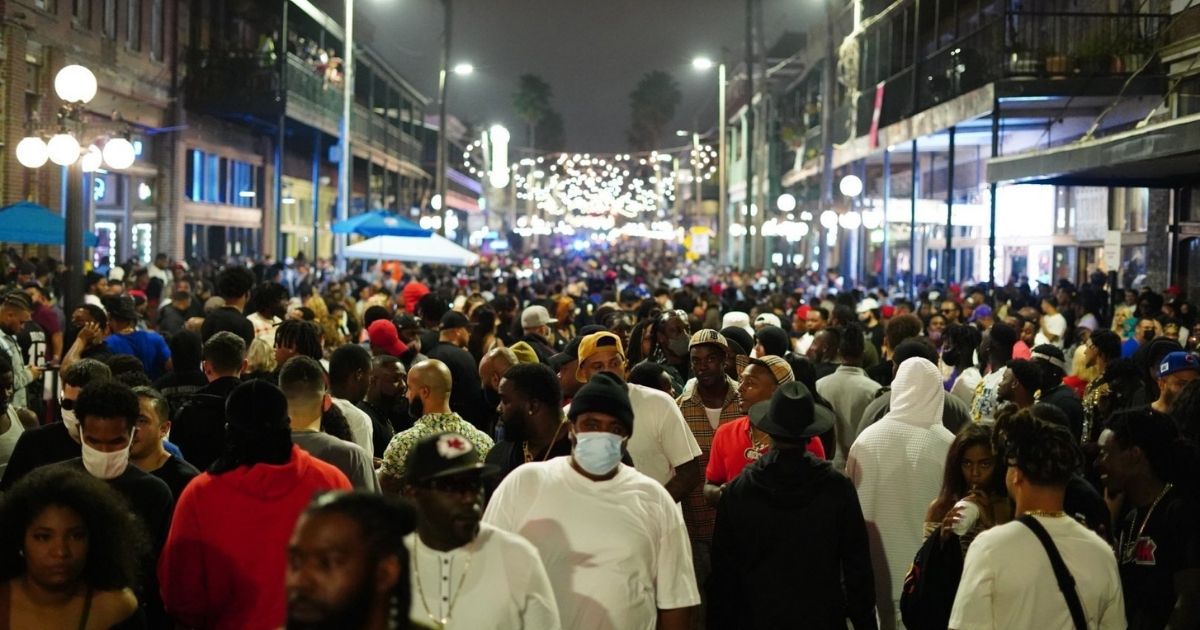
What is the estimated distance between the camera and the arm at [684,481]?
22.3 ft

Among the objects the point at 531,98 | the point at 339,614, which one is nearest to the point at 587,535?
the point at 339,614

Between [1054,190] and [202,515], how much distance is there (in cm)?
2828

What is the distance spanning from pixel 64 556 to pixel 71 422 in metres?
2.30

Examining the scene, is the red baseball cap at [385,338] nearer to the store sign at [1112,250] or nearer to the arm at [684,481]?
the arm at [684,481]

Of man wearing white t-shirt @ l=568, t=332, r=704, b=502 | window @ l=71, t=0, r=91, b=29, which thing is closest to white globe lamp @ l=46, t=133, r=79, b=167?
man wearing white t-shirt @ l=568, t=332, r=704, b=502

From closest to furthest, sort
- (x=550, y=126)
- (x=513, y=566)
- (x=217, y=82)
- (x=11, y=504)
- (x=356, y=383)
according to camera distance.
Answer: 1. (x=513, y=566)
2. (x=11, y=504)
3. (x=356, y=383)
4. (x=217, y=82)
5. (x=550, y=126)

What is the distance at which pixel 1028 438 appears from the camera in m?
4.97

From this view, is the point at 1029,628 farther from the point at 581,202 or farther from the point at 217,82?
the point at 581,202

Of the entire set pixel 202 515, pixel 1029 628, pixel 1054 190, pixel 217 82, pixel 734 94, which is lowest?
pixel 1029 628

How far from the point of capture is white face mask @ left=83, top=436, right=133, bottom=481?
564 cm

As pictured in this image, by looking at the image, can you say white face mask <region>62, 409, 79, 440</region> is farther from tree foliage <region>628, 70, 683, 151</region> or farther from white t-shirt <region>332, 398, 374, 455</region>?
tree foliage <region>628, 70, 683, 151</region>

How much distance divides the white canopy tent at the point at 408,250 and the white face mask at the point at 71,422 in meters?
17.8

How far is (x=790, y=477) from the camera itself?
5836 millimetres

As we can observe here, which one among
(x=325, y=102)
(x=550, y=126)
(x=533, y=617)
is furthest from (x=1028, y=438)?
(x=550, y=126)
